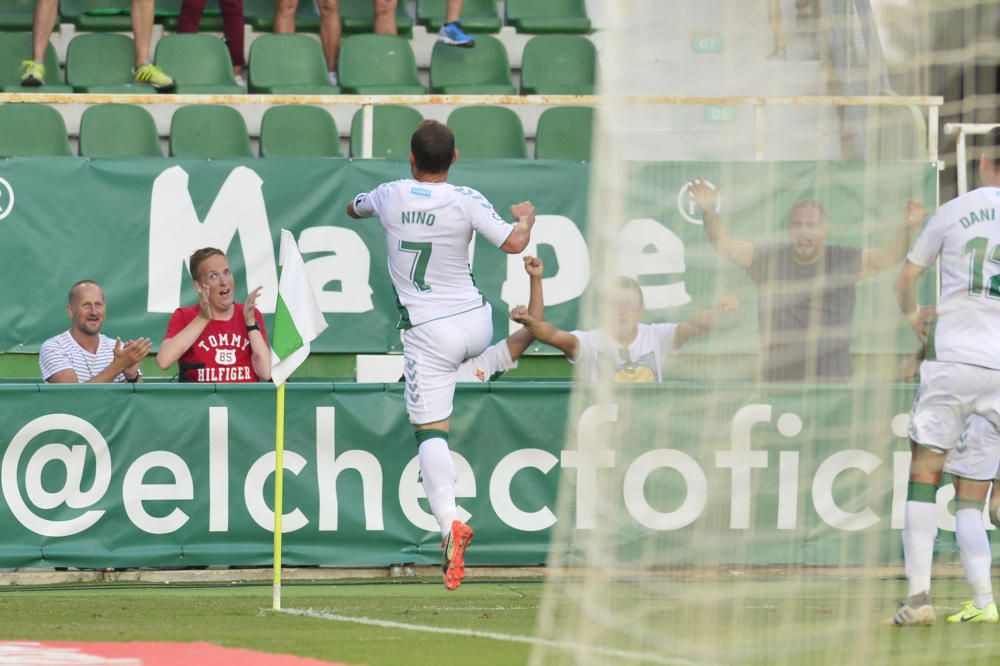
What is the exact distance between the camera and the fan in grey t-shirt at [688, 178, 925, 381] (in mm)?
5797

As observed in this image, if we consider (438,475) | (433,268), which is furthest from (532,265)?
(438,475)

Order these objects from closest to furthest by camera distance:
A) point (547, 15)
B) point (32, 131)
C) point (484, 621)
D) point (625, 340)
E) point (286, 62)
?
point (484, 621)
point (625, 340)
point (32, 131)
point (286, 62)
point (547, 15)

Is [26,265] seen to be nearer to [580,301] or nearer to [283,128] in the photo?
[283,128]

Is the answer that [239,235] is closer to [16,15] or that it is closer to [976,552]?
[16,15]

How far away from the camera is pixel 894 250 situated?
6992 millimetres

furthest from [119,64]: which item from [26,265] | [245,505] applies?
[245,505]

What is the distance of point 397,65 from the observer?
534 inches

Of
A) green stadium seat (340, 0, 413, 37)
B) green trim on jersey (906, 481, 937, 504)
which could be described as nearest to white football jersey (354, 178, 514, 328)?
green trim on jersey (906, 481, 937, 504)

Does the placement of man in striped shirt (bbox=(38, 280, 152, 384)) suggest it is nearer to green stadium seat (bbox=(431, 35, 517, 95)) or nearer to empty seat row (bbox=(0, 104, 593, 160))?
empty seat row (bbox=(0, 104, 593, 160))

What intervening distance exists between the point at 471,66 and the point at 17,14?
398 cm

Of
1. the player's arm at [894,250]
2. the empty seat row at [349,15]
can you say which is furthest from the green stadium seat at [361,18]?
the player's arm at [894,250]

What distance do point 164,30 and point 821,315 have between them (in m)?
9.33

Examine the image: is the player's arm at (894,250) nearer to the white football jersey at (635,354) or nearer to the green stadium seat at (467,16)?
the white football jersey at (635,354)

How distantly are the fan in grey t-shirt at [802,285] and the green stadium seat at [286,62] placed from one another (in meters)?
7.42
